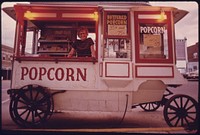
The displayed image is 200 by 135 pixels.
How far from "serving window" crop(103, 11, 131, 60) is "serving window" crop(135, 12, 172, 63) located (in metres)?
0.27

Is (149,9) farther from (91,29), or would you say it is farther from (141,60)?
(91,29)

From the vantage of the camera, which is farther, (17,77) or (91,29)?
(91,29)

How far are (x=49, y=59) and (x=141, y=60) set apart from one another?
86.7 inches

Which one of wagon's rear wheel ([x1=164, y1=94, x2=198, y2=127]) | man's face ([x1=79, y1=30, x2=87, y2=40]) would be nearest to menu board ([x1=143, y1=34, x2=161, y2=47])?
wagon's rear wheel ([x1=164, y1=94, x2=198, y2=127])

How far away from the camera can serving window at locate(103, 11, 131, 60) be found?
4703mm

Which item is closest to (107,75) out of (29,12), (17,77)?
(17,77)

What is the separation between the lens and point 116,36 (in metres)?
4.69

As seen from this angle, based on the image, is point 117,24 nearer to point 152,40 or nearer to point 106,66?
point 152,40

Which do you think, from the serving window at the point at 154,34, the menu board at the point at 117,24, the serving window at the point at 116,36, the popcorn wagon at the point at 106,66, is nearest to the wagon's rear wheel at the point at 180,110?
the popcorn wagon at the point at 106,66

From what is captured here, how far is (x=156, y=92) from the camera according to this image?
4.92 m

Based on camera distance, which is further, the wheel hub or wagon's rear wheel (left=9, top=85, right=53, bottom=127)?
the wheel hub

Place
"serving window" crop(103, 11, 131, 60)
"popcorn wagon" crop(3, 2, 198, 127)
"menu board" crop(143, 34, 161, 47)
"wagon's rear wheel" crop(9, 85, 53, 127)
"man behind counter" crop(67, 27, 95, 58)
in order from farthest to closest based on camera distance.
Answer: "man behind counter" crop(67, 27, 95, 58) → "menu board" crop(143, 34, 161, 47) → "serving window" crop(103, 11, 131, 60) → "popcorn wagon" crop(3, 2, 198, 127) → "wagon's rear wheel" crop(9, 85, 53, 127)

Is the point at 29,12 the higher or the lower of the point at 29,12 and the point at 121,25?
the higher

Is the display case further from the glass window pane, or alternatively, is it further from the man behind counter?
the glass window pane
